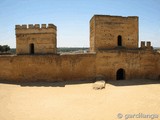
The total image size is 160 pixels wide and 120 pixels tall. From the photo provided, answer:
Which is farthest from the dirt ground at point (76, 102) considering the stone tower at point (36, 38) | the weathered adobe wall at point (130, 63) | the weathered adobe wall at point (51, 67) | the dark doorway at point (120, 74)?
the stone tower at point (36, 38)

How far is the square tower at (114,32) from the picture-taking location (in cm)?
1498

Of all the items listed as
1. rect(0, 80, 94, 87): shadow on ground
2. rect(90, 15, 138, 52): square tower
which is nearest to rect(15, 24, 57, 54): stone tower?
rect(0, 80, 94, 87): shadow on ground

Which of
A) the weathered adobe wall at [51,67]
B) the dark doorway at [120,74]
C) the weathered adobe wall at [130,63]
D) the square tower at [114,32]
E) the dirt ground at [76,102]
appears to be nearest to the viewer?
the dirt ground at [76,102]

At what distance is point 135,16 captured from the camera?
15.6m

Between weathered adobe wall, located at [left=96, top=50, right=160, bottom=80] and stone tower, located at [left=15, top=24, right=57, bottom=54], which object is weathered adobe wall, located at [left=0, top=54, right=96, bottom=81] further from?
stone tower, located at [left=15, top=24, right=57, bottom=54]

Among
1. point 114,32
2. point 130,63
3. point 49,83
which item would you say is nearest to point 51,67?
point 49,83

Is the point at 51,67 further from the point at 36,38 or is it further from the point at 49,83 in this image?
the point at 36,38

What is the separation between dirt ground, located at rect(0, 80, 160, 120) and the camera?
7.11 m

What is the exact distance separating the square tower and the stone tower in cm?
411

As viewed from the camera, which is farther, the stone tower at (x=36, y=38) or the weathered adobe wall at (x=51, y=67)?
the stone tower at (x=36, y=38)

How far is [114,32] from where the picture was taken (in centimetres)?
1537

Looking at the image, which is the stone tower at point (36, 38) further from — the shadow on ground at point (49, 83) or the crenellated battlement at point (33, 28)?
the shadow on ground at point (49, 83)

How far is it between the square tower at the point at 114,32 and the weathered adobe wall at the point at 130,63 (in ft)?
4.85

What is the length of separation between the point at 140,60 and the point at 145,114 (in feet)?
27.3
